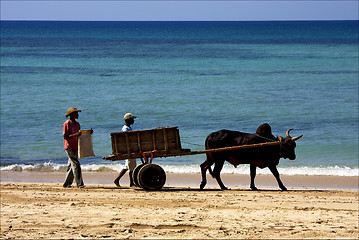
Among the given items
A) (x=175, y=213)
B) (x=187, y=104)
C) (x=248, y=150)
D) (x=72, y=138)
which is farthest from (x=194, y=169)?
(x=187, y=104)

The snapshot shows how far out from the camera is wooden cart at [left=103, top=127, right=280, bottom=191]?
11.7m

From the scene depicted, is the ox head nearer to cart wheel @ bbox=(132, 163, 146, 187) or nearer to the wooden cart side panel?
the wooden cart side panel

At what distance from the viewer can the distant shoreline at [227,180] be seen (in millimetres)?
13891

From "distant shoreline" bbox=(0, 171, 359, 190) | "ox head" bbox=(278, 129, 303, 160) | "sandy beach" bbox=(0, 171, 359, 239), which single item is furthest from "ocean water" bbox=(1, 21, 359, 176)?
"sandy beach" bbox=(0, 171, 359, 239)

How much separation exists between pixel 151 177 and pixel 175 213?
97.7 inches

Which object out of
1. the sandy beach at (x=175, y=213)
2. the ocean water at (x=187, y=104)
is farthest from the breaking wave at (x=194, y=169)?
the sandy beach at (x=175, y=213)

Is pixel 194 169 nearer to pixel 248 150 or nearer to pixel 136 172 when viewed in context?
pixel 248 150

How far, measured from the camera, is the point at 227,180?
1460 cm

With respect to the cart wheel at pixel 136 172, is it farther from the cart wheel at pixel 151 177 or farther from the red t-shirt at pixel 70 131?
the red t-shirt at pixel 70 131

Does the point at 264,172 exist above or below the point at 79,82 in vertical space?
below

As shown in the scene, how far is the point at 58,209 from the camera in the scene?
9.91 metres

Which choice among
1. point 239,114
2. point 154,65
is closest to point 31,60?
point 154,65

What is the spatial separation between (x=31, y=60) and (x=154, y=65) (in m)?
12.5

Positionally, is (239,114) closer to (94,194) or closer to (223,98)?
(223,98)
